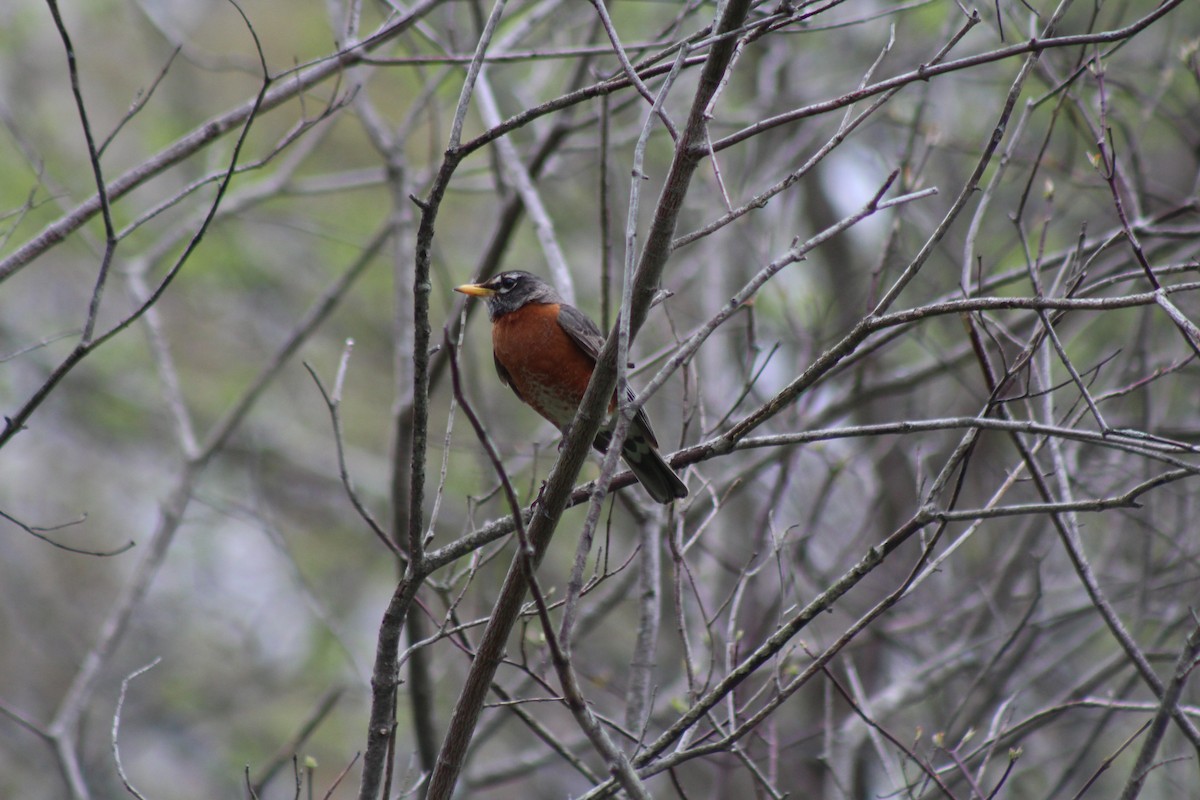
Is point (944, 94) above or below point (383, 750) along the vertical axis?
above

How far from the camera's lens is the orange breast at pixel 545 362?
4938 mm

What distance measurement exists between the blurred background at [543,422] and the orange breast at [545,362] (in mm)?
252

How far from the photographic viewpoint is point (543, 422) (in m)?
9.50

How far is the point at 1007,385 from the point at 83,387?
9068 millimetres

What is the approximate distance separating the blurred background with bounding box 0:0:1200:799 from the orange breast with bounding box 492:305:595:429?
0.25 metres

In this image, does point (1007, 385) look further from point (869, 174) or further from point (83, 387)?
point (83, 387)

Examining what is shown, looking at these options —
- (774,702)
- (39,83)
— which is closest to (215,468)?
(39,83)

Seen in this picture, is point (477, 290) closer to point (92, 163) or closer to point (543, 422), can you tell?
point (92, 163)

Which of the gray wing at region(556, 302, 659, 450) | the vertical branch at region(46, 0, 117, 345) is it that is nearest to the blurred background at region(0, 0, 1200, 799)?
the gray wing at region(556, 302, 659, 450)

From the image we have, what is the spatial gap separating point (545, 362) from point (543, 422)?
4.56 meters

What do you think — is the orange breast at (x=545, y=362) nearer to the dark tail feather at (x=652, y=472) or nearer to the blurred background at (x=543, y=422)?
the blurred background at (x=543, y=422)

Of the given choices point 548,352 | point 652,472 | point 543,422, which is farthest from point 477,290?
point 543,422

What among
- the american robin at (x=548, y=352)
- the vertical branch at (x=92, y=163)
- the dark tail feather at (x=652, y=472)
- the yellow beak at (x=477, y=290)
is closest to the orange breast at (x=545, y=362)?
the american robin at (x=548, y=352)

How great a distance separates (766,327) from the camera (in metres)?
8.44
